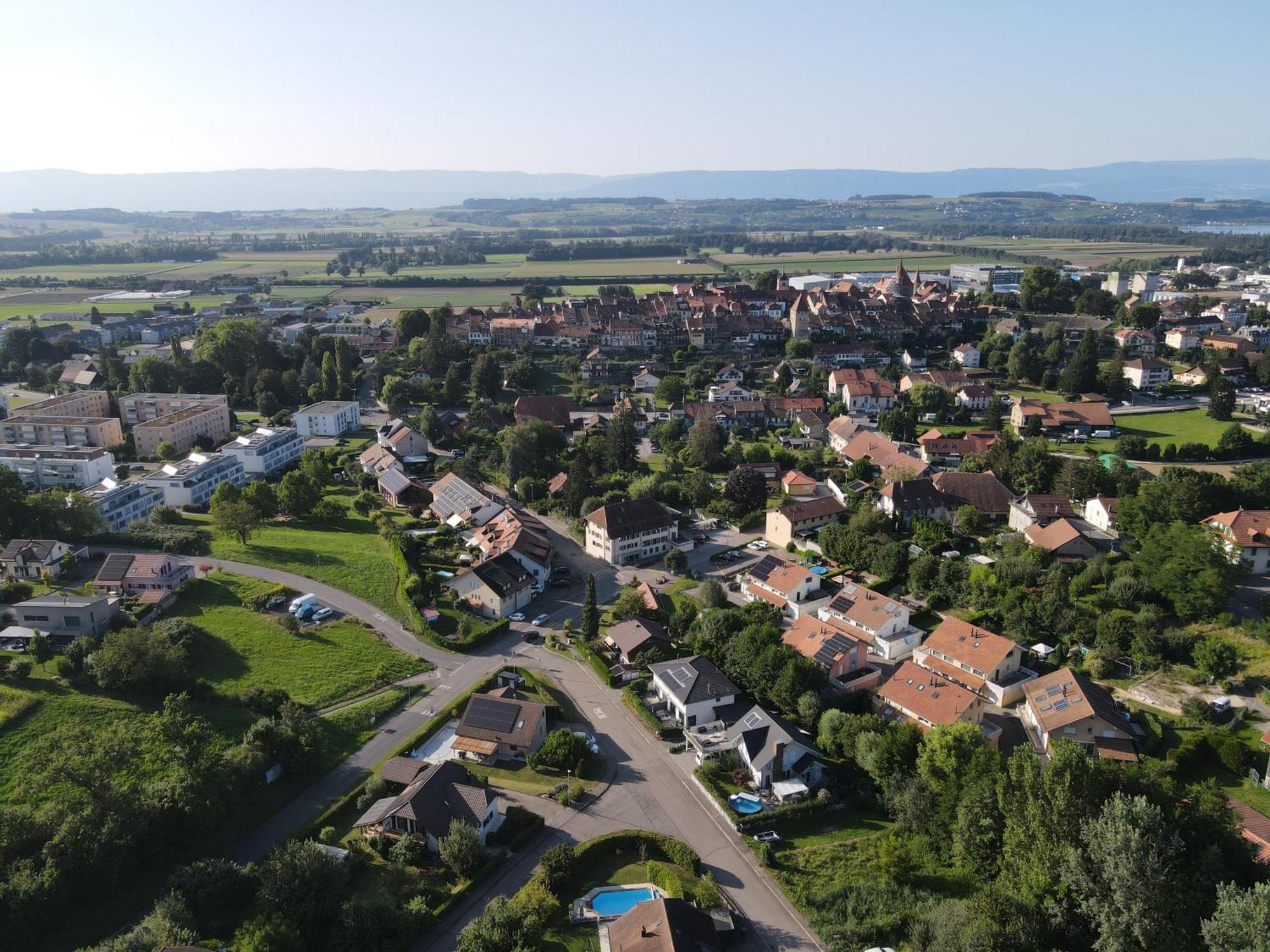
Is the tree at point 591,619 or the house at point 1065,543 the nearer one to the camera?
the tree at point 591,619

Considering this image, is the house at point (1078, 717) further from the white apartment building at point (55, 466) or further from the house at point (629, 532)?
the white apartment building at point (55, 466)

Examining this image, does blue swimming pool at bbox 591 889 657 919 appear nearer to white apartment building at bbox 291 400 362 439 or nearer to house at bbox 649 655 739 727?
house at bbox 649 655 739 727

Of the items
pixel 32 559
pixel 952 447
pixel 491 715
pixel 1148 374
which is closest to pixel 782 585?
pixel 491 715

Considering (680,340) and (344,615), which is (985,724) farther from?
(680,340)

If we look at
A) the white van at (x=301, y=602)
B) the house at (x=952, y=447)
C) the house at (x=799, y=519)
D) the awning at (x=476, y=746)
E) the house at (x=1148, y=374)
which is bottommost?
the awning at (x=476, y=746)

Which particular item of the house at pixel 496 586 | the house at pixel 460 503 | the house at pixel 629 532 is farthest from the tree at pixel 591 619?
the house at pixel 460 503
